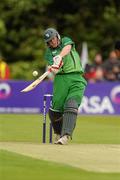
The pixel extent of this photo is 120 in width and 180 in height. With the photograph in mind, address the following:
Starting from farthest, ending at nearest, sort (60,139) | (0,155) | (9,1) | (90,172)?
(9,1)
(60,139)
(0,155)
(90,172)

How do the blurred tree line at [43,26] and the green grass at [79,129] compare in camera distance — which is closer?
the green grass at [79,129]

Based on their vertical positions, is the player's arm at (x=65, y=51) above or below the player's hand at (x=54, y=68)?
above

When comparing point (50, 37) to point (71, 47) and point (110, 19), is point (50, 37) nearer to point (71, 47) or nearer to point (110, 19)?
point (71, 47)

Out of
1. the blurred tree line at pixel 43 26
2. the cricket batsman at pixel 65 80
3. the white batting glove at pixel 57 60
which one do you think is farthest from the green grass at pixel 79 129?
the blurred tree line at pixel 43 26

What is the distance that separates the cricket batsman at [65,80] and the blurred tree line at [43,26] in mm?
22026

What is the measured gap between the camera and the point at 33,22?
4072cm

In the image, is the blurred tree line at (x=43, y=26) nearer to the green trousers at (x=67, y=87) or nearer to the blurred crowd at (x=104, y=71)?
the blurred crowd at (x=104, y=71)

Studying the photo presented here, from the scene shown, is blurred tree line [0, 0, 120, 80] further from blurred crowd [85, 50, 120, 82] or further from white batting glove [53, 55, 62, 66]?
white batting glove [53, 55, 62, 66]

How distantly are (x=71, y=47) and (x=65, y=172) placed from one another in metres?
4.25

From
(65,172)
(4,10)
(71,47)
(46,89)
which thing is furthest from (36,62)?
(65,172)

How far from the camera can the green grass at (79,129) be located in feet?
55.7

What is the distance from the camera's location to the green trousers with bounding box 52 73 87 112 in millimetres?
14758

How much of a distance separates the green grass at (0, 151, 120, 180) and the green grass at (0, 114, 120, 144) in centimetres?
433

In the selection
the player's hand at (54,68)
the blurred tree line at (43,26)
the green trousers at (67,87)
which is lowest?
the green trousers at (67,87)
